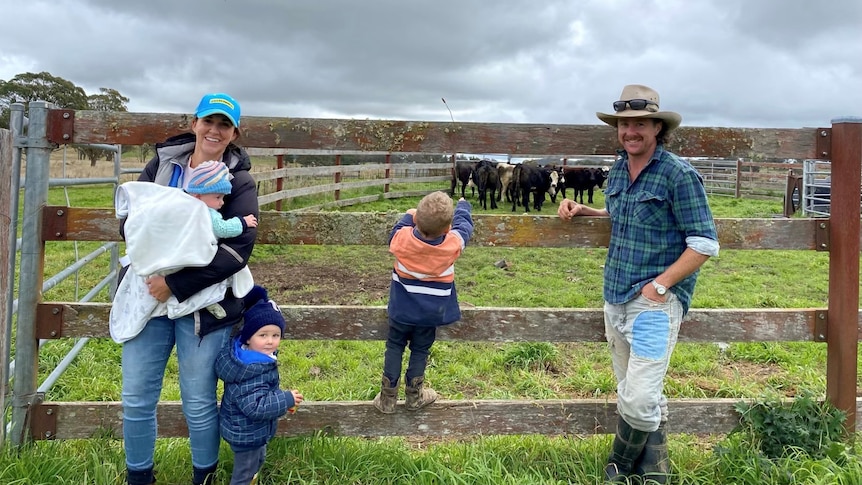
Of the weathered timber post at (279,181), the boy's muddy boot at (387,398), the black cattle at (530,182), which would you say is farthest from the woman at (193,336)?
the black cattle at (530,182)

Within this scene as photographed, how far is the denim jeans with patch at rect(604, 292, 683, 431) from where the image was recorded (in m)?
2.38

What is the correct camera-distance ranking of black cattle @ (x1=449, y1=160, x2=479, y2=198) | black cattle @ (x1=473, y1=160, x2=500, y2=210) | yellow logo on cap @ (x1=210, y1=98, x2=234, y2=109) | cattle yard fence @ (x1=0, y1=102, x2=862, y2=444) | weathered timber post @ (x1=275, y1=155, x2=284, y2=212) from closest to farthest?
yellow logo on cap @ (x1=210, y1=98, x2=234, y2=109) < cattle yard fence @ (x1=0, y1=102, x2=862, y2=444) < weathered timber post @ (x1=275, y1=155, x2=284, y2=212) < black cattle @ (x1=473, y1=160, x2=500, y2=210) < black cattle @ (x1=449, y1=160, x2=479, y2=198)

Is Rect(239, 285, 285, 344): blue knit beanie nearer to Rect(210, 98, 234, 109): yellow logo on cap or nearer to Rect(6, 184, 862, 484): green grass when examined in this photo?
Rect(6, 184, 862, 484): green grass

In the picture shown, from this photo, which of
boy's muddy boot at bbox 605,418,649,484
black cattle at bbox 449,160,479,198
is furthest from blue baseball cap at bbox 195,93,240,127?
black cattle at bbox 449,160,479,198

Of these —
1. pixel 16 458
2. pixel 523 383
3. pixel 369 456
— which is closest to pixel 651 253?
pixel 369 456

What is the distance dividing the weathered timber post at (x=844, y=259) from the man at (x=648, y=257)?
2.81 ft

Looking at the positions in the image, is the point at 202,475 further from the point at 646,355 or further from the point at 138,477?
the point at 646,355

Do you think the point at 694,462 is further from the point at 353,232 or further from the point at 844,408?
the point at 353,232

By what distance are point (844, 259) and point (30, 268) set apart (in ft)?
12.7

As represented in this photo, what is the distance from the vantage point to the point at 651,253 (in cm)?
243

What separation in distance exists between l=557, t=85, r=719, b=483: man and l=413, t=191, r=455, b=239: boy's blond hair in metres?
0.81

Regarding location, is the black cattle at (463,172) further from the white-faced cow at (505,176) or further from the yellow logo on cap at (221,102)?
the yellow logo on cap at (221,102)

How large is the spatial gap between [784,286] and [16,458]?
27.9 feet

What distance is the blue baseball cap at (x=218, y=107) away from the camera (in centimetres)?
224
